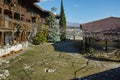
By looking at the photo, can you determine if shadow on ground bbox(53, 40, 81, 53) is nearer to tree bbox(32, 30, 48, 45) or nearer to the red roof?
tree bbox(32, 30, 48, 45)

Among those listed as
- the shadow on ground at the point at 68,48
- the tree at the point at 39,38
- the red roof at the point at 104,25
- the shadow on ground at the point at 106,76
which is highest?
the red roof at the point at 104,25

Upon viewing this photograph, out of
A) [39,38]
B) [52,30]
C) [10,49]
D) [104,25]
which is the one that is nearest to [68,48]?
[39,38]

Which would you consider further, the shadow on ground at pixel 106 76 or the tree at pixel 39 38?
the tree at pixel 39 38

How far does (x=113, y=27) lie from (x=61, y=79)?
16.8m

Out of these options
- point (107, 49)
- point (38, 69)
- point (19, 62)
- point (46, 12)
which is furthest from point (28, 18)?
point (38, 69)

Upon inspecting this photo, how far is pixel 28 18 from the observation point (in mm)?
39156

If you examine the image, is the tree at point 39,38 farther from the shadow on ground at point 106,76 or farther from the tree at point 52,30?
the shadow on ground at point 106,76

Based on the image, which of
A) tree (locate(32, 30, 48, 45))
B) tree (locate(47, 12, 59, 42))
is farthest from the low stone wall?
tree (locate(47, 12, 59, 42))

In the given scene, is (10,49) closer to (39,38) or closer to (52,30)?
(39,38)

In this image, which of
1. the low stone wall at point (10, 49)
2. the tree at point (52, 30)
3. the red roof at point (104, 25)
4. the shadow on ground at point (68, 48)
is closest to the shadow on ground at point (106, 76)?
the low stone wall at point (10, 49)

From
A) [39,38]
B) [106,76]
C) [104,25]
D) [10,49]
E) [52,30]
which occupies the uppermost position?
[104,25]

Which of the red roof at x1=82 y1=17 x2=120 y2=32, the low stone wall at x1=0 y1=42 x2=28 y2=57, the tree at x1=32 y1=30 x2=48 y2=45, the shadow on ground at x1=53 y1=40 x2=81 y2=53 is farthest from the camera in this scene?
the tree at x1=32 y1=30 x2=48 y2=45

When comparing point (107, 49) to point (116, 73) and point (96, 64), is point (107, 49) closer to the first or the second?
point (96, 64)

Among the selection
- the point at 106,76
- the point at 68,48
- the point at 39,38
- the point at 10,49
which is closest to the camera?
the point at 106,76
